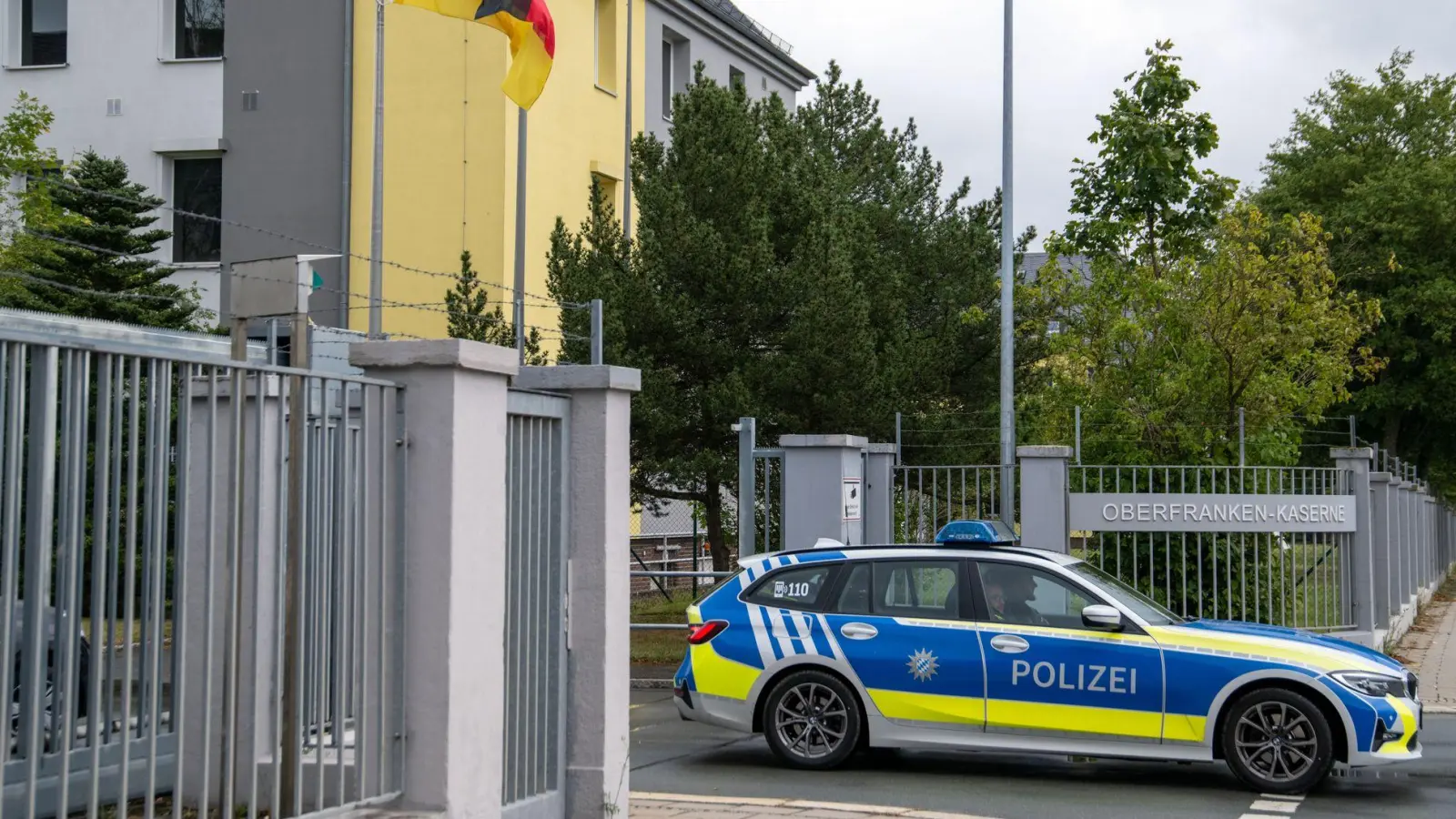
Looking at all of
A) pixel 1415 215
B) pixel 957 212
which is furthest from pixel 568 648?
pixel 1415 215

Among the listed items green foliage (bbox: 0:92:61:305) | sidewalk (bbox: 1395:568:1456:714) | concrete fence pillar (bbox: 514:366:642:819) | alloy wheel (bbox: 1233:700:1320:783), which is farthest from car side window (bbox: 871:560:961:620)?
green foliage (bbox: 0:92:61:305)

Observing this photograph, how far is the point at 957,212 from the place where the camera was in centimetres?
3064

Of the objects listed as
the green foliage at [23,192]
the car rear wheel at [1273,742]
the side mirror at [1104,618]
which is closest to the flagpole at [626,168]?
the green foliage at [23,192]

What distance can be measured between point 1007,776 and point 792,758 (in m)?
1.44

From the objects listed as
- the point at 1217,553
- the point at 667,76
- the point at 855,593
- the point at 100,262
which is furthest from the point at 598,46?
the point at 855,593

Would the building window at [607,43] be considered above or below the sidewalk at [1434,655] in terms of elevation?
above

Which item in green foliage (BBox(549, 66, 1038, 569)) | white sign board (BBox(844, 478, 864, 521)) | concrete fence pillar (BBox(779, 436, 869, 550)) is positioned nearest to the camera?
concrete fence pillar (BBox(779, 436, 869, 550))

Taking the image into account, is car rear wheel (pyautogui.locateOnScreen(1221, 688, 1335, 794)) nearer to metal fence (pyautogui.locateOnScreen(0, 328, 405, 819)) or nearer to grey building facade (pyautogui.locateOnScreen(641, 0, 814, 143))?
metal fence (pyautogui.locateOnScreen(0, 328, 405, 819))

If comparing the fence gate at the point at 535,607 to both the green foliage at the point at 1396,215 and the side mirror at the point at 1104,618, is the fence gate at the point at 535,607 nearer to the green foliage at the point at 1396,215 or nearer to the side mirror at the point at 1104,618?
the side mirror at the point at 1104,618

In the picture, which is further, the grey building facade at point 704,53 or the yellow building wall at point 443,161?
the grey building facade at point 704,53

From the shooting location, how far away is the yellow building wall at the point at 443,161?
26.6 meters

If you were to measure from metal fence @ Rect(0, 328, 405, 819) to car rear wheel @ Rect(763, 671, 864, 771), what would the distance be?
4830 millimetres

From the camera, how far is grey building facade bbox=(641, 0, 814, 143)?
3198 cm

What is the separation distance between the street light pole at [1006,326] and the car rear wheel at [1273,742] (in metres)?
7.80
